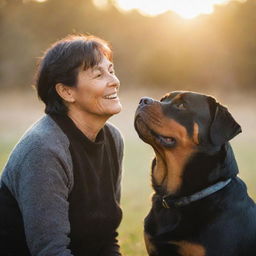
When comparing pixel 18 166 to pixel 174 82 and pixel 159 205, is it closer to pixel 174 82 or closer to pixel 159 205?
pixel 159 205

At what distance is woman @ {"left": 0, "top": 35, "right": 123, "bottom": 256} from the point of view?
9.77ft

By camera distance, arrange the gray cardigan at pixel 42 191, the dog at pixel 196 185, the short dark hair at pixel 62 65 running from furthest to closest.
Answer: the short dark hair at pixel 62 65, the dog at pixel 196 185, the gray cardigan at pixel 42 191

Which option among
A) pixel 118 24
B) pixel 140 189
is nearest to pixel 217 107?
pixel 140 189

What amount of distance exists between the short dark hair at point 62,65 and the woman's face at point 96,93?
0.15ft

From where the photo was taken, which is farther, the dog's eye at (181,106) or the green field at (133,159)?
the green field at (133,159)

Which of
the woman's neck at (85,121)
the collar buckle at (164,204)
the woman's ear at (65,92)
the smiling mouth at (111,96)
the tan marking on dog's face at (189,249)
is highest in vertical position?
the woman's ear at (65,92)

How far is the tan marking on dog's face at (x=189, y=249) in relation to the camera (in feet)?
9.96

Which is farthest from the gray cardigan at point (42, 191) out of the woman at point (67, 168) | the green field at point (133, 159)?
the green field at point (133, 159)

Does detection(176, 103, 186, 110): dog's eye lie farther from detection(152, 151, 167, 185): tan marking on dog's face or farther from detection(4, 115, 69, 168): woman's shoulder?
detection(4, 115, 69, 168): woman's shoulder

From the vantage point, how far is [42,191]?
2.96 metres

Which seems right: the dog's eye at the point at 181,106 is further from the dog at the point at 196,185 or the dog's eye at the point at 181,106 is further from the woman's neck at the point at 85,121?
the woman's neck at the point at 85,121

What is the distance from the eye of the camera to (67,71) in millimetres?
3357

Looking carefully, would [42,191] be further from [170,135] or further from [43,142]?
[170,135]

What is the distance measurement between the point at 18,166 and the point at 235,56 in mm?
25798
